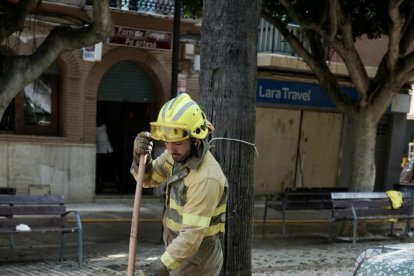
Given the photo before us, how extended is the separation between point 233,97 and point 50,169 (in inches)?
351

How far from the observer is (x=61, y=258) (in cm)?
704

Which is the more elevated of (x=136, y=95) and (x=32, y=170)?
(x=136, y=95)

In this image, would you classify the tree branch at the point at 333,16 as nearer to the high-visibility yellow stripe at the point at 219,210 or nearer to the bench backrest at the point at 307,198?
the bench backrest at the point at 307,198

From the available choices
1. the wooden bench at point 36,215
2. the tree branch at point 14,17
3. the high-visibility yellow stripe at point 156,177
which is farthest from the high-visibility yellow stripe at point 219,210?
the tree branch at point 14,17

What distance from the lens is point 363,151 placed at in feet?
32.0

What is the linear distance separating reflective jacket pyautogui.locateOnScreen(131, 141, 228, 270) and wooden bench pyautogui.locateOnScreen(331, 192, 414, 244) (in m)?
6.25

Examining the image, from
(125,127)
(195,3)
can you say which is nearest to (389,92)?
(195,3)

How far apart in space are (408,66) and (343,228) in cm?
310

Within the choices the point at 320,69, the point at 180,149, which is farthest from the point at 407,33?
the point at 180,149

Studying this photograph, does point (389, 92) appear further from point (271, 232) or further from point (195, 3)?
point (195, 3)

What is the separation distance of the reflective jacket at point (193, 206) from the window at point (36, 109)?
9.10 m

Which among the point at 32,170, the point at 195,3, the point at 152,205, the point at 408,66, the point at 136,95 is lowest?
the point at 152,205

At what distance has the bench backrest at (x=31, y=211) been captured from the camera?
22.2 ft

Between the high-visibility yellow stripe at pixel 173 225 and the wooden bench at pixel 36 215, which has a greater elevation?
the high-visibility yellow stripe at pixel 173 225
